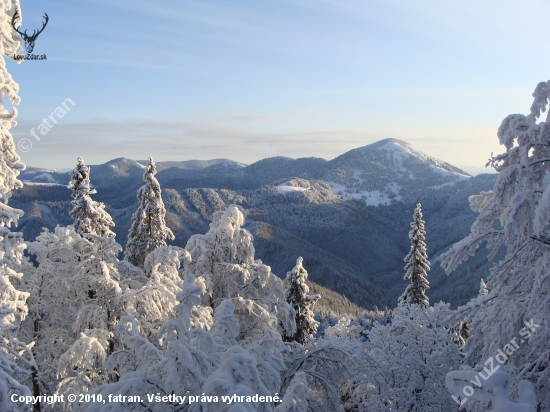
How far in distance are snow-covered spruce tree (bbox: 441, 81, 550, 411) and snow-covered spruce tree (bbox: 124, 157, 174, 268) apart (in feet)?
63.0

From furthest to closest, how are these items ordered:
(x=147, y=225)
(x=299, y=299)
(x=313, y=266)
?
(x=313, y=266) → (x=299, y=299) → (x=147, y=225)

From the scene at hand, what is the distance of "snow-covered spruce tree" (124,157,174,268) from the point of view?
75.3 ft

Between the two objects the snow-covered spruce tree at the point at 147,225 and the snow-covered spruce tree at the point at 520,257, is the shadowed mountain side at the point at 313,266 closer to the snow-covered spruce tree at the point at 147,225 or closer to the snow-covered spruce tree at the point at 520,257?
the snow-covered spruce tree at the point at 147,225

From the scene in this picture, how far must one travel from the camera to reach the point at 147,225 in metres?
23.0

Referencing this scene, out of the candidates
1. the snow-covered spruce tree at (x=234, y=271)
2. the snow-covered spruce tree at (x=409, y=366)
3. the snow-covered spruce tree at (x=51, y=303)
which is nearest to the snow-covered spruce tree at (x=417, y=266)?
the snow-covered spruce tree at (x=409, y=366)

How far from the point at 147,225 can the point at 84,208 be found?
4.07m

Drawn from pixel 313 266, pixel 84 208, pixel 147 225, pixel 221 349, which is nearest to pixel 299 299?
pixel 147 225

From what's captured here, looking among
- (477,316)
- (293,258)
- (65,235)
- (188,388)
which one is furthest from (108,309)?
(293,258)

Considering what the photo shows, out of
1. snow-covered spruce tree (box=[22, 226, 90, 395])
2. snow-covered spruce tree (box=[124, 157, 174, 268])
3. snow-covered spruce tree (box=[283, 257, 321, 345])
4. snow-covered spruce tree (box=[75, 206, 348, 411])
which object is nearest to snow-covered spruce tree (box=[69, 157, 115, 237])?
snow-covered spruce tree (box=[124, 157, 174, 268])

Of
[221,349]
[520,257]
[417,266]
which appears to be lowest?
[417,266]

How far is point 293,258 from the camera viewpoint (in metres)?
168

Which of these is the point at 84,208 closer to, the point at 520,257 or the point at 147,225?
the point at 147,225

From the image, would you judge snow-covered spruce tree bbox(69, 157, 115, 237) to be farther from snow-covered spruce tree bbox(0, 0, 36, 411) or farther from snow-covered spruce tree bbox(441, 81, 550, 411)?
snow-covered spruce tree bbox(441, 81, 550, 411)

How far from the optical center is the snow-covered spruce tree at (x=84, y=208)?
64.2 feet
